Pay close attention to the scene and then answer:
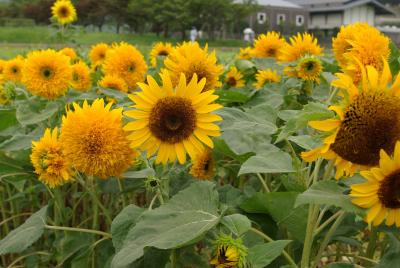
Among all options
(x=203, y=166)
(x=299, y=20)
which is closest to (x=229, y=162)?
(x=203, y=166)

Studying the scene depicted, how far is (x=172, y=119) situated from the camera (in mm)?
979

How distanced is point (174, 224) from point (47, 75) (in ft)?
2.91

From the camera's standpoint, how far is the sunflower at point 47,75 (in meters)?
1.61

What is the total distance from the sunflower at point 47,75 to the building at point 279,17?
35994 millimetres

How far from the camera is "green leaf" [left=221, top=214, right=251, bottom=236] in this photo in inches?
→ 33.1

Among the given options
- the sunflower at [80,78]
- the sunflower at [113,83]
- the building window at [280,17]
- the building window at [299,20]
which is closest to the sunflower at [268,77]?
the sunflower at [113,83]

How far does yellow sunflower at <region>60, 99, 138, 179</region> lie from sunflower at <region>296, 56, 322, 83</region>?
634 millimetres

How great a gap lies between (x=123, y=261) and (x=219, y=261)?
0.15 metres

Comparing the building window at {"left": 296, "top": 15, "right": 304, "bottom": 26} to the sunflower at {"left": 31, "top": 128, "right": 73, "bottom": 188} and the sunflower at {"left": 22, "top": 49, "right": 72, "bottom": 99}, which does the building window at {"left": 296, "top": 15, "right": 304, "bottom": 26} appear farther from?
the sunflower at {"left": 31, "top": 128, "right": 73, "bottom": 188}

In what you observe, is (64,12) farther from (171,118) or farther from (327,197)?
(327,197)

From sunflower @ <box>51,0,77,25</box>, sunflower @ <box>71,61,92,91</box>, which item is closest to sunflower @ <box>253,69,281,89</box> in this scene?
sunflower @ <box>71,61,92,91</box>

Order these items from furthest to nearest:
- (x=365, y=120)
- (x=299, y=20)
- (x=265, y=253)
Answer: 1. (x=299, y=20)
2. (x=265, y=253)
3. (x=365, y=120)

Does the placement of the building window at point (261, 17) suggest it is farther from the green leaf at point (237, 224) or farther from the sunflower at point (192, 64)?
the green leaf at point (237, 224)

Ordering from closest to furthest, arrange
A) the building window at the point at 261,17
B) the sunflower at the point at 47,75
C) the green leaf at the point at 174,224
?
1. the green leaf at the point at 174,224
2. the sunflower at the point at 47,75
3. the building window at the point at 261,17
